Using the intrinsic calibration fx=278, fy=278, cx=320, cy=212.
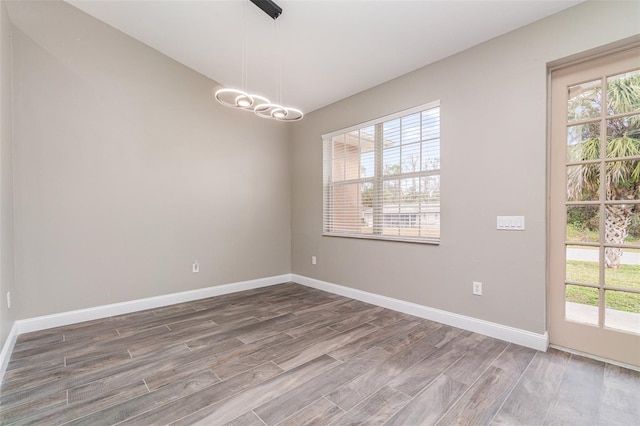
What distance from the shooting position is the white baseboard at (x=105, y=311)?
7.92ft

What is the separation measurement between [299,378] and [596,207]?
2.59m

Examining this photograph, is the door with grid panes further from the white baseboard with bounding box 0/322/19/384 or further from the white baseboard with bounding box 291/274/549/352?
the white baseboard with bounding box 0/322/19/384

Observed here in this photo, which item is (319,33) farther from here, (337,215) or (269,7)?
(337,215)

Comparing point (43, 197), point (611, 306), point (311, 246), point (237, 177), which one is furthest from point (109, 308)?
point (611, 306)

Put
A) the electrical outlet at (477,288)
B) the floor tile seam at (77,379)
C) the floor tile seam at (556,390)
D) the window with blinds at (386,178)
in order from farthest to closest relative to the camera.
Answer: the window with blinds at (386,178) < the electrical outlet at (477,288) < the floor tile seam at (77,379) < the floor tile seam at (556,390)

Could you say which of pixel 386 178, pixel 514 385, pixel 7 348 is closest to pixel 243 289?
pixel 7 348

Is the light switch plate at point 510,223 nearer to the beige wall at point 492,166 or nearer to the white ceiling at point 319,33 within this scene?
the beige wall at point 492,166

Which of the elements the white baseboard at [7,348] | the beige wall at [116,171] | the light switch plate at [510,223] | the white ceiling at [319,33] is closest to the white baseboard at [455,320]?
the light switch plate at [510,223]

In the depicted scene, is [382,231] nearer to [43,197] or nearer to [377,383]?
[377,383]

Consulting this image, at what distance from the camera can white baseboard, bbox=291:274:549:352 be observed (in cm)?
232

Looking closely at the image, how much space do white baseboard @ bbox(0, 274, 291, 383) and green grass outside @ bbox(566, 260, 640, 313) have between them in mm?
3698

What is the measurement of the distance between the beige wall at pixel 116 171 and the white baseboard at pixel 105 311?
71mm

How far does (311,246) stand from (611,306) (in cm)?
330

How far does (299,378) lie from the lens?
1922mm
